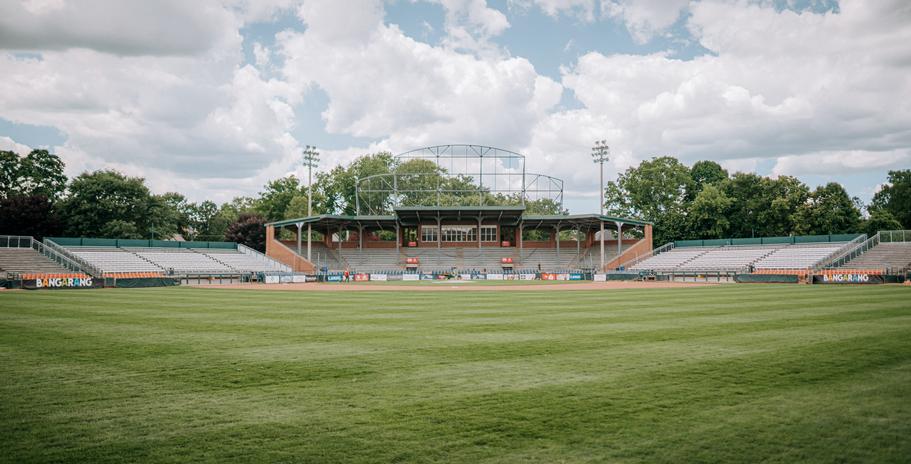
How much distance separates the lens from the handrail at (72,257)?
45469 millimetres

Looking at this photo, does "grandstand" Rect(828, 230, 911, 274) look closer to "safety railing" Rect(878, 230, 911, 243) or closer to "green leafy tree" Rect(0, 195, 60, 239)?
"safety railing" Rect(878, 230, 911, 243)

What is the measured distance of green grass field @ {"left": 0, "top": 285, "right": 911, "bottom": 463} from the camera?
520 cm

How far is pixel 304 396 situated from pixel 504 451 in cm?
311

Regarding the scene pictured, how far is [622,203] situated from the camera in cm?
9062

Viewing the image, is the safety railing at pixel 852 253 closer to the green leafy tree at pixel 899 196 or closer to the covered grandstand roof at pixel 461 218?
the covered grandstand roof at pixel 461 218

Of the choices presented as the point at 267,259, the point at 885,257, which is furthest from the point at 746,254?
the point at 267,259

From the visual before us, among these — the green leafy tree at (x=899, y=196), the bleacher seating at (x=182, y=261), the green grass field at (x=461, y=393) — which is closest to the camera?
the green grass field at (x=461, y=393)

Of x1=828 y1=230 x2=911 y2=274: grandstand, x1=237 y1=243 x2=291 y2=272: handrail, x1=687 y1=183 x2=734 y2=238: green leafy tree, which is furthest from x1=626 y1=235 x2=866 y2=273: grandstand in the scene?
x1=237 y1=243 x2=291 y2=272: handrail

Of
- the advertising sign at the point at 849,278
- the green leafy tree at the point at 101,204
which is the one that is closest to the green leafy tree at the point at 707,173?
the advertising sign at the point at 849,278

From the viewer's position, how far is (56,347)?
36.8 feet

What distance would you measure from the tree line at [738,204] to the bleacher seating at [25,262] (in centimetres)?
7048

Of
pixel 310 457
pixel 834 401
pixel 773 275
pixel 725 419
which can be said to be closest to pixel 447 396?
pixel 310 457

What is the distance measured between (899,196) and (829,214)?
31442 mm

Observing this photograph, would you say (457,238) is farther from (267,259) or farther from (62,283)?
(62,283)
